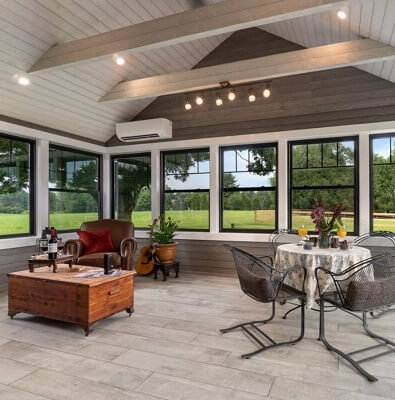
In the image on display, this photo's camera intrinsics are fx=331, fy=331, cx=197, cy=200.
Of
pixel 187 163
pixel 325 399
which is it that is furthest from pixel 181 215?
pixel 325 399

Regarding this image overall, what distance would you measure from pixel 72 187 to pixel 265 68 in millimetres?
3968

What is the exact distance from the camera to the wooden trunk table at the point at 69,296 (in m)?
3.17

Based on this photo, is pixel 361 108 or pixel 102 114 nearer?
pixel 361 108

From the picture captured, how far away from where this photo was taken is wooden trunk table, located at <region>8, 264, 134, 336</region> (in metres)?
3.17

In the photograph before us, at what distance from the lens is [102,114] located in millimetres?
5871

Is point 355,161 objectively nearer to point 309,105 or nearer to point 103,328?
point 309,105

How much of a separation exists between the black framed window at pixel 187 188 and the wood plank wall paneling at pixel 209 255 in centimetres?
32

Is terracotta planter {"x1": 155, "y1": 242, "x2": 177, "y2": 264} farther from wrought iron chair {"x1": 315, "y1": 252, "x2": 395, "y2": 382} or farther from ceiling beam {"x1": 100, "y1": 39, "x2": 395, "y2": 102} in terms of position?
wrought iron chair {"x1": 315, "y1": 252, "x2": 395, "y2": 382}

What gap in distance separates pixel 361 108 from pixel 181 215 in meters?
3.49

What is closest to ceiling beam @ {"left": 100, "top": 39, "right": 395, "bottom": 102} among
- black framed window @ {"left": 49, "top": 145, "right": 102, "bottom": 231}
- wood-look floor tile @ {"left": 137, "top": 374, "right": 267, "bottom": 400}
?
black framed window @ {"left": 49, "top": 145, "right": 102, "bottom": 231}

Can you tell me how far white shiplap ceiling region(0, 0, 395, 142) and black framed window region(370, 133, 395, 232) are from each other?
0.98 metres

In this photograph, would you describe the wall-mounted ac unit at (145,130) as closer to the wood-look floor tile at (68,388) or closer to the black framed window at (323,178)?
the black framed window at (323,178)

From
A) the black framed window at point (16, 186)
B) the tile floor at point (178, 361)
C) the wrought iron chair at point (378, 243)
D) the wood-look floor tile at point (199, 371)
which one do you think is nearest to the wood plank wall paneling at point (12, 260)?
the black framed window at point (16, 186)

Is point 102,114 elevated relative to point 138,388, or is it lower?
elevated
